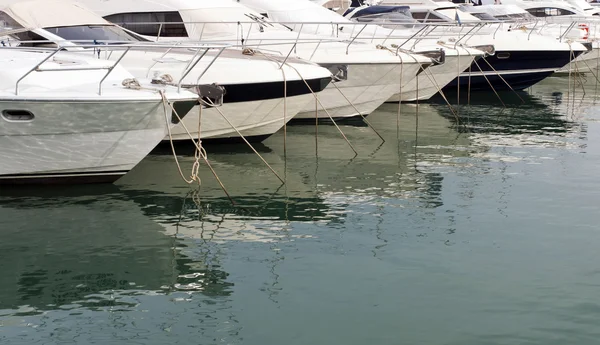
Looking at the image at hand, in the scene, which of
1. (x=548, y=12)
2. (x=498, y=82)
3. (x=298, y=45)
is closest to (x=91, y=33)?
(x=298, y=45)

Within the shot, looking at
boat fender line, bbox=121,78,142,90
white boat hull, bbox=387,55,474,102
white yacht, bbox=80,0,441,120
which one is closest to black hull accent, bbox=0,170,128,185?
boat fender line, bbox=121,78,142,90

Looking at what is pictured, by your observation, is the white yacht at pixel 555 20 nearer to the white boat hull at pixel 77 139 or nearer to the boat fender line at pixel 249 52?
the boat fender line at pixel 249 52

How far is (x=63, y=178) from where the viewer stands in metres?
11.2

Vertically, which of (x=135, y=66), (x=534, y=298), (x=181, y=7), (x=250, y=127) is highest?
(x=181, y=7)

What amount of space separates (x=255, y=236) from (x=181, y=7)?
761cm

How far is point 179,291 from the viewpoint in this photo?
26.2 ft

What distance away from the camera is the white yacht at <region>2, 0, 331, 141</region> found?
42.1 ft

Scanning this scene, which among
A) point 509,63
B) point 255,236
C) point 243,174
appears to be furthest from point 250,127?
point 509,63

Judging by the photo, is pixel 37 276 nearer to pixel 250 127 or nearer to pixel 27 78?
pixel 27 78

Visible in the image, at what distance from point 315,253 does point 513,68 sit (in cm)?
1455

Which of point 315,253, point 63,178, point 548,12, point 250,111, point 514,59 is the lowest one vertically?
point 315,253

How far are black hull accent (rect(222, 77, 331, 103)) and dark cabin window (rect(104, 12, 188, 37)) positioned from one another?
3.32 metres

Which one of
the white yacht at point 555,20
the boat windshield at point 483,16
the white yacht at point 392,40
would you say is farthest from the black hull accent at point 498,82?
the boat windshield at point 483,16

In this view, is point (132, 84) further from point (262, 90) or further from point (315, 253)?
point (315, 253)
